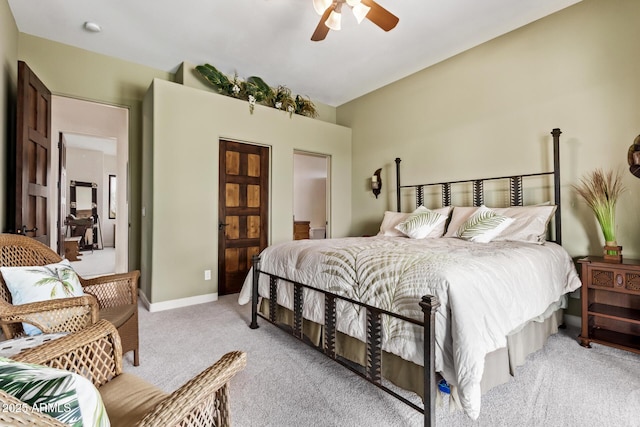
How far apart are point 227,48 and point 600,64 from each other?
12.5 feet

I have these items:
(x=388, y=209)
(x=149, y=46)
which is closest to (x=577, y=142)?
(x=388, y=209)

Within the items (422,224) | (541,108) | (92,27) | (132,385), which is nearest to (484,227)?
(422,224)

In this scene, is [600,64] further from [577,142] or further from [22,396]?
[22,396]

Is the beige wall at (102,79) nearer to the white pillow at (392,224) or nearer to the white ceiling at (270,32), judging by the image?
the white ceiling at (270,32)

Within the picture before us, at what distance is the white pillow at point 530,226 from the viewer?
8.55 ft

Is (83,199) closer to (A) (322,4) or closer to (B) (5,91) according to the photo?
(B) (5,91)

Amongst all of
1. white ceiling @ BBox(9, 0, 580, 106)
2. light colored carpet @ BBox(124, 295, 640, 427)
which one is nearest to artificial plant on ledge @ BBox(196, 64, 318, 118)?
white ceiling @ BBox(9, 0, 580, 106)

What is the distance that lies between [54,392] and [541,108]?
3947 mm

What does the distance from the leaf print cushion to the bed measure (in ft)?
4.46

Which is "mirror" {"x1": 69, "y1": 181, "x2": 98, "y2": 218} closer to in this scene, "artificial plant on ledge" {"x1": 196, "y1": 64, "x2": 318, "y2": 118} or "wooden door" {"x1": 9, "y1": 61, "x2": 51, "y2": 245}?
"wooden door" {"x1": 9, "y1": 61, "x2": 51, "y2": 245}

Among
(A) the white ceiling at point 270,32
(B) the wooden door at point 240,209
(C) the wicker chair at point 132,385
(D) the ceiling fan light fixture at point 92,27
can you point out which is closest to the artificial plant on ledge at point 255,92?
(A) the white ceiling at point 270,32

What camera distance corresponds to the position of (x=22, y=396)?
52 centimetres

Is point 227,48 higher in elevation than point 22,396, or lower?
higher

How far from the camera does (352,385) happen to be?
1.85 m
